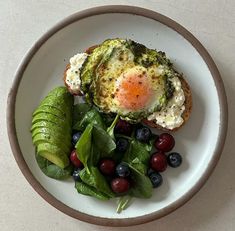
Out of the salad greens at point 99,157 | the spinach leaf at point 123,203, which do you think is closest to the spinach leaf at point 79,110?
the salad greens at point 99,157

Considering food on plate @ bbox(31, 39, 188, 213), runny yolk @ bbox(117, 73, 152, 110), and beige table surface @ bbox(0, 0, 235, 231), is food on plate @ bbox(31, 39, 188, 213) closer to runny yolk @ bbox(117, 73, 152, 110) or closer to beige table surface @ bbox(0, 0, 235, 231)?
runny yolk @ bbox(117, 73, 152, 110)

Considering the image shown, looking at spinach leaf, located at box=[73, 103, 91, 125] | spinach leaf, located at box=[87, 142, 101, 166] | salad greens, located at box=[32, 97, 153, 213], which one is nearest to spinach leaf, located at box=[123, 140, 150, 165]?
salad greens, located at box=[32, 97, 153, 213]

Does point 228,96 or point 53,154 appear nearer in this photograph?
point 53,154

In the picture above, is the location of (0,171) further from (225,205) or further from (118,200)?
(225,205)

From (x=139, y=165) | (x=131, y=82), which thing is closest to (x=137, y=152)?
(x=139, y=165)

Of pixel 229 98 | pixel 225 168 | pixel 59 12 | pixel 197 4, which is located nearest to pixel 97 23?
pixel 59 12

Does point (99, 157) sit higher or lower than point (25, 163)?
higher

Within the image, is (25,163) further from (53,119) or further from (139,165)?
(139,165)

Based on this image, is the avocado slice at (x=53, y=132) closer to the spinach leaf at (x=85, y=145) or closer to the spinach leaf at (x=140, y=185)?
the spinach leaf at (x=85, y=145)
